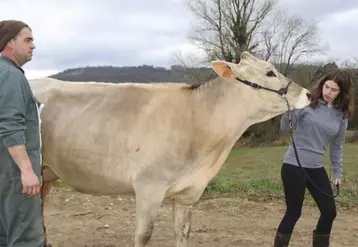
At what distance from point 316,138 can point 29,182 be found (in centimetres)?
314

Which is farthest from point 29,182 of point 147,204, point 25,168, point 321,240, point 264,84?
point 321,240

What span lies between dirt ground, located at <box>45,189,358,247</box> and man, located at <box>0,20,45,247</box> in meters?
2.83

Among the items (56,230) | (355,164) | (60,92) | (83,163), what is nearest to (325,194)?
(83,163)

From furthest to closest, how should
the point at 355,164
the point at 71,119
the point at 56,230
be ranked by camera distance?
the point at 355,164
the point at 56,230
the point at 71,119

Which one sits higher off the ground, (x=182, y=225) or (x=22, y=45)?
(x=22, y=45)

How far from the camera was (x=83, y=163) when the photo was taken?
533 cm

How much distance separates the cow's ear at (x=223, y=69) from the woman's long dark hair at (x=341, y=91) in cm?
96

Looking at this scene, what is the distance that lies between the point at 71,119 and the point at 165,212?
2.99m

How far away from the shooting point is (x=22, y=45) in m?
3.71

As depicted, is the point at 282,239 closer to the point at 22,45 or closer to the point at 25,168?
the point at 25,168

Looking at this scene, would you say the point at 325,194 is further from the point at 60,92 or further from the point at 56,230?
the point at 56,230

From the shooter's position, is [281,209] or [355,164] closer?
[281,209]

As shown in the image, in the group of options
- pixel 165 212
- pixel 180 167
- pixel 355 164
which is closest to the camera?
pixel 180 167

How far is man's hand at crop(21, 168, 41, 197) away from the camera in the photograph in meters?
3.50
